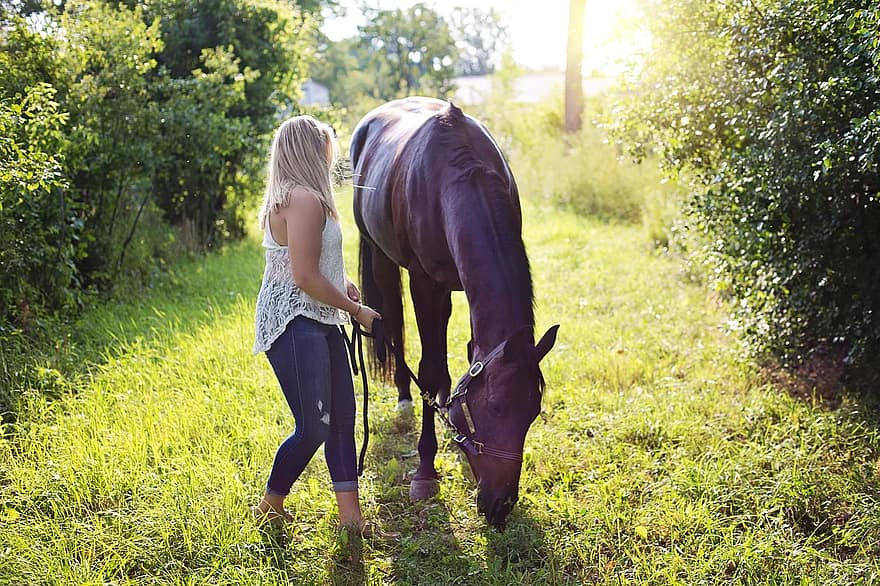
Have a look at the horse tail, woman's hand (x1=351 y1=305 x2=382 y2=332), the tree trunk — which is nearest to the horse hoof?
woman's hand (x1=351 y1=305 x2=382 y2=332)

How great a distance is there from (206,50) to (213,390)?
5.50 metres

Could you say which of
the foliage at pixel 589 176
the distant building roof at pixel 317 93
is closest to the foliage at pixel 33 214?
the foliage at pixel 589 176

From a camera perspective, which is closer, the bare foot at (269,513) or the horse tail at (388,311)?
the bare foot at (269,513)

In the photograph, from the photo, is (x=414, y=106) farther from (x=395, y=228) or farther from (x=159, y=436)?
(x=159, y=436)

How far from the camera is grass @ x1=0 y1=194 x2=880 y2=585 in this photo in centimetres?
290

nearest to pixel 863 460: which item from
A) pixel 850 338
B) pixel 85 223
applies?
pixel 850 338

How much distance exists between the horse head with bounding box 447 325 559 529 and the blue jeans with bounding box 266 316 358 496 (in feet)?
2.08

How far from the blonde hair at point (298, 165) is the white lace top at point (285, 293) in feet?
0.42

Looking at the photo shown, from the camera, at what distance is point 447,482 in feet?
12.2

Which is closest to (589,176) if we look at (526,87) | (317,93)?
(526,87)

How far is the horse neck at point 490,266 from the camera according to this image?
2.87 m

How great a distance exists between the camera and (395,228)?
4.00 metres

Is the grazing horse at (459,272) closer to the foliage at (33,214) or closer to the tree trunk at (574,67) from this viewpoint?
the foliage at (33,214)

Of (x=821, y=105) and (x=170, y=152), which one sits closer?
(x=821, y=105)
